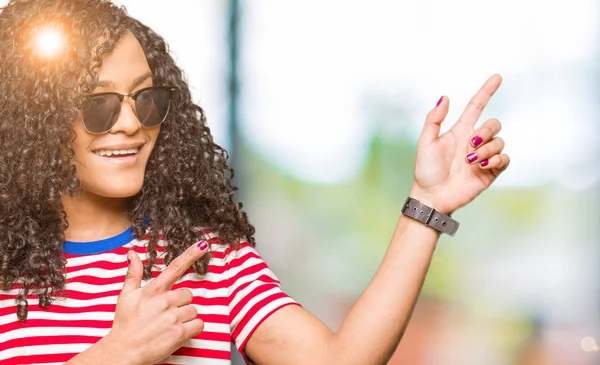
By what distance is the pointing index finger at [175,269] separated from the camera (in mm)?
1412

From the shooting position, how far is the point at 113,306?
153 cm

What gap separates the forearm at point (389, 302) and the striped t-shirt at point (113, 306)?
0.59ft

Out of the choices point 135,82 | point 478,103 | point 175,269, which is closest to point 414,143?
point 478,103

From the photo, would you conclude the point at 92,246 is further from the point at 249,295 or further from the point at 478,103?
the point at 478,103

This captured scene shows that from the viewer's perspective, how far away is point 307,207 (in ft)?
8.58

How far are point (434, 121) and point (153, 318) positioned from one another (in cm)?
59

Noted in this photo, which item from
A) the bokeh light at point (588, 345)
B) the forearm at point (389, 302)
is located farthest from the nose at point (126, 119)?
the bokeh light at point (588, 345)

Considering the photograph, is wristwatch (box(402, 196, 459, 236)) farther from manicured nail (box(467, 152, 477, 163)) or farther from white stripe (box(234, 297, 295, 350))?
white stripe (box(234, 297, 295, 350))

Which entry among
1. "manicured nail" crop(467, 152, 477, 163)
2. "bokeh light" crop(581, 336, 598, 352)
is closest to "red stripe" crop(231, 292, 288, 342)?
"manicured nail" crop(467, 152, 477, 163)

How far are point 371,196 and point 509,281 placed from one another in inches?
19.9

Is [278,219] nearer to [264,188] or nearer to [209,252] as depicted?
[264,188]

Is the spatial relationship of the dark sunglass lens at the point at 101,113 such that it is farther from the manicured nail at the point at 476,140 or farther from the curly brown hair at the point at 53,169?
the manicured nail at the point at 476,140

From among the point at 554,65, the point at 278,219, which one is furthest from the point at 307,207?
the point at 554,65

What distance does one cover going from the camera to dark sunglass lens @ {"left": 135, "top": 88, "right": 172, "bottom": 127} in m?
1.55
